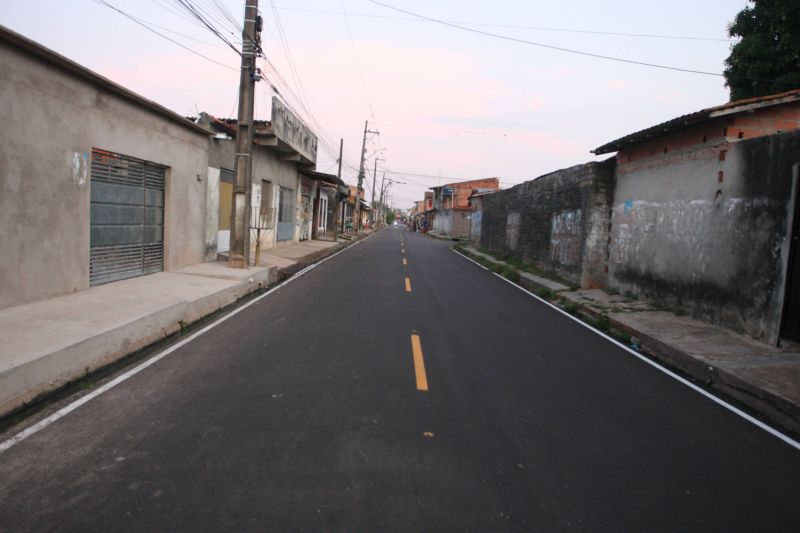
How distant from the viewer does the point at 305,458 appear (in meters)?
3.96

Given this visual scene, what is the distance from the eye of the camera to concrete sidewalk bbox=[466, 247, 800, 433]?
6.04 m

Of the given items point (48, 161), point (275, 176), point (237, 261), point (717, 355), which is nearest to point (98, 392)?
point (48, 161)

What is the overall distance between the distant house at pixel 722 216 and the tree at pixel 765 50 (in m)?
9.07

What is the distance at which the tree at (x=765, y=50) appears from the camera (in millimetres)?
17938

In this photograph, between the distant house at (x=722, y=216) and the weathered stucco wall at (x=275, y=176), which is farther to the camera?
the weathered stucco wall at (x=275, y=176)

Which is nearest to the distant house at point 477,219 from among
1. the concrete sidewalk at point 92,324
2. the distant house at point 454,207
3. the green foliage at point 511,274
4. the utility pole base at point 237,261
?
the green foliage at point 511,274

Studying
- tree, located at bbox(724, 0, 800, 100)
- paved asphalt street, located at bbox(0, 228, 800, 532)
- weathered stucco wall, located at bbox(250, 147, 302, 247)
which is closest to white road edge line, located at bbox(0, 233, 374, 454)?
paved asphalt street, located at bbox(0, 228, 800, 532)

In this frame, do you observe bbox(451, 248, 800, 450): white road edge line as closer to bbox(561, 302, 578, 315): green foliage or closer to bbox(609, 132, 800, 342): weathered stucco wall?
bbox(561, 302, 578, 315): green foliage

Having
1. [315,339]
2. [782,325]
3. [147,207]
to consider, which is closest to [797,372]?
[782,325]

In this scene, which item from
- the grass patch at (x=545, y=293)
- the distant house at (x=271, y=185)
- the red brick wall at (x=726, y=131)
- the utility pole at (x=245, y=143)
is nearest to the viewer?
the red brick wall at (x=726, y=131)

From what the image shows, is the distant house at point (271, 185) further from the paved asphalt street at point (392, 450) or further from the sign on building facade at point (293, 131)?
the paved asphalt street at point (392, 450)

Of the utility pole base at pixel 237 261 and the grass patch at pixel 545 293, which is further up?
the utility pole base at pixel 237 261

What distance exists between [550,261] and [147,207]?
13.3 metres

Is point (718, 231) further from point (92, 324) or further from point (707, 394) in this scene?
point (92, 324)
